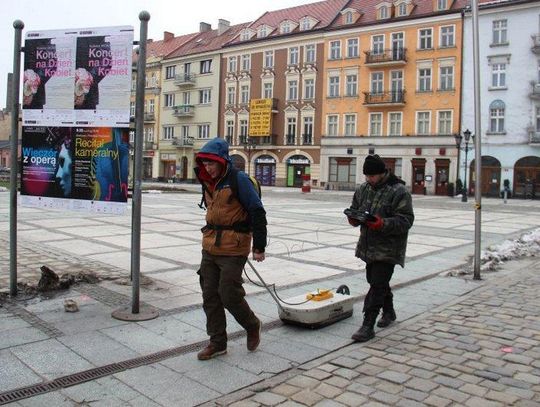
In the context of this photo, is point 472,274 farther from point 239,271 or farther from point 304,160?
point 304,160

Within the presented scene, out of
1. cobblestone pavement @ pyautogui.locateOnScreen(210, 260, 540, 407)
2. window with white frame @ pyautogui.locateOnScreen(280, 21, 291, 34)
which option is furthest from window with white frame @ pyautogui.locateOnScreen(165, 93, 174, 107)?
cobblestone pavement @ pyautogui.locateOnScreen(210, 260, 540, 407)

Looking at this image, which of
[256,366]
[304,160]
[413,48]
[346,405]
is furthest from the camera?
[304,160]

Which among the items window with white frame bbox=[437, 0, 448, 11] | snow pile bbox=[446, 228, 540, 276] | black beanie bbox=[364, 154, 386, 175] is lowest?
snow pile bbox=[446, 228, 540, 276]

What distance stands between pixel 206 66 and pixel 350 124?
18.1 m

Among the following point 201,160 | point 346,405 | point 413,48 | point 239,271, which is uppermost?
point 413,48

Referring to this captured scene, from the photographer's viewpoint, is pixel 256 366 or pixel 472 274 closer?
pixel 256 366

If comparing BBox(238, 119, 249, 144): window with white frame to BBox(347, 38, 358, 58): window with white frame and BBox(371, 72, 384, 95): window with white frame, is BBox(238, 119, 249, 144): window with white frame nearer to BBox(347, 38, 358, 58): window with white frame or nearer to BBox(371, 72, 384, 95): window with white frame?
BBox(347, 38, 358, 58): window with white frame

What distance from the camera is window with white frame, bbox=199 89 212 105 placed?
5601 centimetres

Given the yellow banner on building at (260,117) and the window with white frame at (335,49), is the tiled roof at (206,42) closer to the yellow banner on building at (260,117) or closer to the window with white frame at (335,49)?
the yellow banner on building at (260,117)

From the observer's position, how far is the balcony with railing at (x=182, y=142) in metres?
57.0

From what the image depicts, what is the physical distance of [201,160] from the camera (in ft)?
14.0

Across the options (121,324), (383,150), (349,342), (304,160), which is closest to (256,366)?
(349,342)

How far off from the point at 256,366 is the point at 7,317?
8.45ft

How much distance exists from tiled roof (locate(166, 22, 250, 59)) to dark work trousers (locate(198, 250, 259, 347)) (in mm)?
53130
